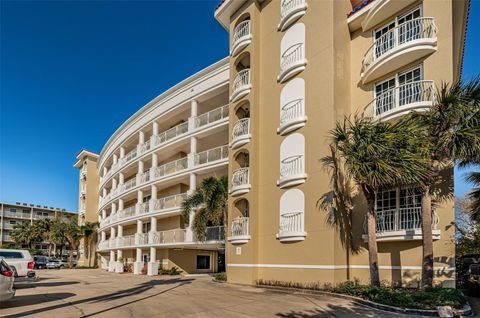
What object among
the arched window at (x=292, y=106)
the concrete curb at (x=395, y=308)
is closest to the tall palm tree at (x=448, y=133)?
the concrete curb at (x=395, y=308)

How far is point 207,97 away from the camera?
3047 centimetres

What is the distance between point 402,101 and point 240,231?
1079cm

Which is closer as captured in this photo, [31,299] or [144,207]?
[31,299]

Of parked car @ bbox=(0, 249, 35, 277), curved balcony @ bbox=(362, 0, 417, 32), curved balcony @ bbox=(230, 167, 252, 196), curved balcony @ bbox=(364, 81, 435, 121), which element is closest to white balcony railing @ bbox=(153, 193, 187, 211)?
curved balcony @ bbox=(230, 167, 252, 196)

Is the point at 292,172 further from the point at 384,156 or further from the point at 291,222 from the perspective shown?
the point at 384,156

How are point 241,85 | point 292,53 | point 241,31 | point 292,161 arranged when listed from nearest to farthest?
point 292,161
point 292,53
point 241,85
point 241,31

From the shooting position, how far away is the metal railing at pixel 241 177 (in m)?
22.0

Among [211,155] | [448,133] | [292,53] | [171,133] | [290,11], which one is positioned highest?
[290,11]

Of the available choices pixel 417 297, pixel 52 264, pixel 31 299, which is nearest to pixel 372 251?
pixel 417 297

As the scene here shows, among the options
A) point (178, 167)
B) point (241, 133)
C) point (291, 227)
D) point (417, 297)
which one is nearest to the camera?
point (417, 297)

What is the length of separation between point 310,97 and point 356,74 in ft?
8.97

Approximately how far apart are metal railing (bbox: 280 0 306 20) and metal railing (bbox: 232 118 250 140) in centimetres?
629

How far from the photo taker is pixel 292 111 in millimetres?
20422

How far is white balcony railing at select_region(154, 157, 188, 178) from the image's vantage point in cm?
3176
